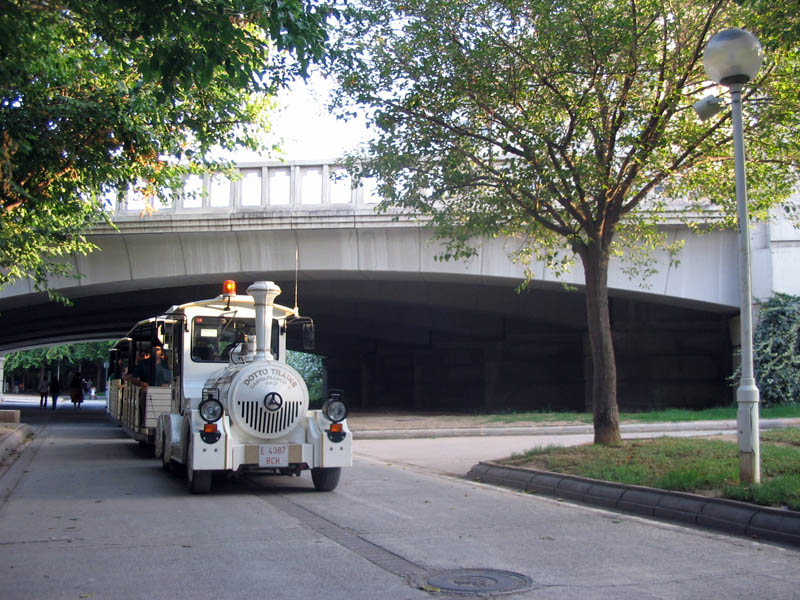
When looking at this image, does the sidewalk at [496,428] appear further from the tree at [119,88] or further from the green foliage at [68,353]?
the green foliage at [68,353]

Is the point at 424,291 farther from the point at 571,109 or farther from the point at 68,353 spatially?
the point at 68,353

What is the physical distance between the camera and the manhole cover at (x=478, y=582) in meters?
5.79

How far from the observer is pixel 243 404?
35.0ft

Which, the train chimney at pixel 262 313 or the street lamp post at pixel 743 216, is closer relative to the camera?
the street lamp post at pixel 743 216

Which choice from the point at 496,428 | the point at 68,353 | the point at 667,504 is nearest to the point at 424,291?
the point at 496,428

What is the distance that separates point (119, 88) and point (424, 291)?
18509mm

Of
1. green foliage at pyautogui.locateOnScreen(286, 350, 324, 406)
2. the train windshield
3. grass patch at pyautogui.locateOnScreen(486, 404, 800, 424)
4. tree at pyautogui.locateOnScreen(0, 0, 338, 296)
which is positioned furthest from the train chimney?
green foliage at pyautogui.locateOnScreen(286, 350, 324, 406)

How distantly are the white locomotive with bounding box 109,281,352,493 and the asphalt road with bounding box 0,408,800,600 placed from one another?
494 mm

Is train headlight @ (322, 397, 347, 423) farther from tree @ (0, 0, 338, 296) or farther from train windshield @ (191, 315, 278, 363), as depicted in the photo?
tree @ (0, 0, 338, 296)

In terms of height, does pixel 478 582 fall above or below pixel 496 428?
above

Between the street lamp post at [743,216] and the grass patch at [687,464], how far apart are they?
0.38 meters

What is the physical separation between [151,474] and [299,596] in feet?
28.6

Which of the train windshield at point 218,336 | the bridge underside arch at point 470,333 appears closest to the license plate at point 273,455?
the train windshield at point 218,336

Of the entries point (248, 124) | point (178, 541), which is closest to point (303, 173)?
point (248, 124)
